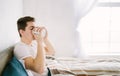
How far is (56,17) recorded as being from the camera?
3.53 m

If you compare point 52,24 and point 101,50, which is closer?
point 52,24

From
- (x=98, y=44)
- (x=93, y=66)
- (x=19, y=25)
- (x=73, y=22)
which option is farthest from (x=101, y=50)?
(x=19, y=25)

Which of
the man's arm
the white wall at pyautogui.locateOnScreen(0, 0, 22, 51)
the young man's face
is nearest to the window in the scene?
the white wall at pyautogui.locateOnScreen(0, 0, 22, 51)

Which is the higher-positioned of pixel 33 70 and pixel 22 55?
pixel 22 55

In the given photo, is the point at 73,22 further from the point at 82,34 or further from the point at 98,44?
the point at 98,44

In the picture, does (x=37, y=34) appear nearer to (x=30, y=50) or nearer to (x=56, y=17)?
(x=30, y=50)

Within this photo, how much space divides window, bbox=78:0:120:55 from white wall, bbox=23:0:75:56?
0.77 feet

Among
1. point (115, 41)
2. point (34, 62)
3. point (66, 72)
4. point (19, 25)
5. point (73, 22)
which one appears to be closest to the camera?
point (34, 62)

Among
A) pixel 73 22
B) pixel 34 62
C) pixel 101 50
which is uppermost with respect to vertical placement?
pixel 73 22

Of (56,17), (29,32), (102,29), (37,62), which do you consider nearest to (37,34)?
(29,32)

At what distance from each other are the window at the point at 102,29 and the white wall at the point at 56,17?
0.23 meters

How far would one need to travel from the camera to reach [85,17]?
358 cm

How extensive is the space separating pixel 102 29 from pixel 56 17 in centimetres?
87

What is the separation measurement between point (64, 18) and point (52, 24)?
0.77 ft
